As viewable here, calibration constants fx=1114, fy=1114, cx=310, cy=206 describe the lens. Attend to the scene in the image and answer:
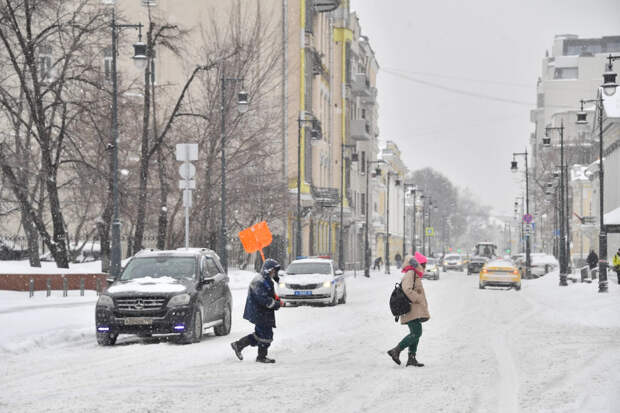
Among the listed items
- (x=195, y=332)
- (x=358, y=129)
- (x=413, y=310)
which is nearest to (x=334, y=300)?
(x=195, y=332)

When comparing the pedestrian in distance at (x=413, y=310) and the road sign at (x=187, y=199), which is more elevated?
the road sign at (x=187, y=199)

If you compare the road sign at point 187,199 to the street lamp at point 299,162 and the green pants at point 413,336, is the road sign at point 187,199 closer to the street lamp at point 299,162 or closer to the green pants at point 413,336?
the street lamp at point 299,162

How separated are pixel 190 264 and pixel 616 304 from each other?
58.7 ft

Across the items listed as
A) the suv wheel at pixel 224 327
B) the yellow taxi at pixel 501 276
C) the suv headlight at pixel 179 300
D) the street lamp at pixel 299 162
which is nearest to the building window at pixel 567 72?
the street lamp at pixel 299 162

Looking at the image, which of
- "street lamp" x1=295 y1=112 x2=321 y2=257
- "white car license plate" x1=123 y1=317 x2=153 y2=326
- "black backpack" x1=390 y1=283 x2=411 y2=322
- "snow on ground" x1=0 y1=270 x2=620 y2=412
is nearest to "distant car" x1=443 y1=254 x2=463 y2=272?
"street lamp" x1=295 y1=112 x2=321 y2=257

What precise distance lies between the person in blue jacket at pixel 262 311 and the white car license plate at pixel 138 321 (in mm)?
3305

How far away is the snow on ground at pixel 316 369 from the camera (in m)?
11.2

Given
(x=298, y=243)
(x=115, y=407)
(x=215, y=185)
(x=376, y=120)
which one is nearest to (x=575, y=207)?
(x=376, y=120)

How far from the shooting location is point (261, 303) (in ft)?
51.8

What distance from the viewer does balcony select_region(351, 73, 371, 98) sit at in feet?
284

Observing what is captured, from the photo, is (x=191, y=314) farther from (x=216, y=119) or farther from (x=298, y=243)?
(x=298, y=243)

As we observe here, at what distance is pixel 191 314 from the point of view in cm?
1897

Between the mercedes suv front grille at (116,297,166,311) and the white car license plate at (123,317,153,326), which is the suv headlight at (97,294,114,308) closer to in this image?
the mercedes suv front grille at (116,297,166,311)

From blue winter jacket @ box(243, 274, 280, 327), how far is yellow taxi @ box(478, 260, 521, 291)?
1462 inches
